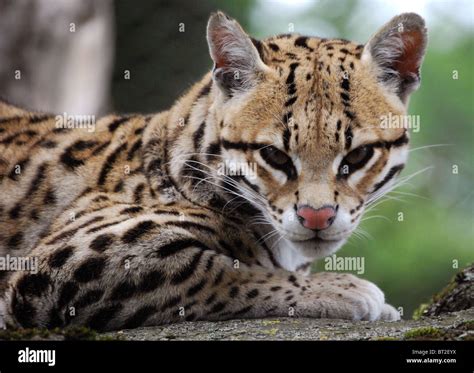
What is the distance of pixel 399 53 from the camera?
3824mm

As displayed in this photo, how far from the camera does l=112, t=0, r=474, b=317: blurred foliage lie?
5008 millimetres

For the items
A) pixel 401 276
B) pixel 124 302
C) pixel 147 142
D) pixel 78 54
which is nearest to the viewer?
pixel 124 302

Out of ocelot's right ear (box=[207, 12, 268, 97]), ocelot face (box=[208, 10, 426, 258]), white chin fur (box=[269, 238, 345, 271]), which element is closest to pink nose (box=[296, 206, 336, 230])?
ocelot face (box=[208, 10, 426, 258])

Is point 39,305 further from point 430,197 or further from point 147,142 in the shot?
point 430,197

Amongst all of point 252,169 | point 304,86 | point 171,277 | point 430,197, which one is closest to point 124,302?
point 171,277

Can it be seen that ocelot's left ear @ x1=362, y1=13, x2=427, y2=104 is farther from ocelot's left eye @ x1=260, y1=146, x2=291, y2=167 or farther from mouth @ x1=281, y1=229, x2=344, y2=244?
mouth @ x1=281, y1=229, x2=344, y2=244

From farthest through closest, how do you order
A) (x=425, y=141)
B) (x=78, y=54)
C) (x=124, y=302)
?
(x=78, y=54)
(x=425, y=141)
(x=124, y=302)

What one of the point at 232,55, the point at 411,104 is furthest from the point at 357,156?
the point at 411,104

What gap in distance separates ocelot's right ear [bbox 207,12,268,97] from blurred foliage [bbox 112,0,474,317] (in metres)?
0.93

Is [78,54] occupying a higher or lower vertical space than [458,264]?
higher

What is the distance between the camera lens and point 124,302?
3.55 metres

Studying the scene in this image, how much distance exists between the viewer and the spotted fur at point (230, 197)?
3557 millimetres

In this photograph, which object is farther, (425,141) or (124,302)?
(425,141)

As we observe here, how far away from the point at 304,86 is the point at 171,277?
37.1 inches
